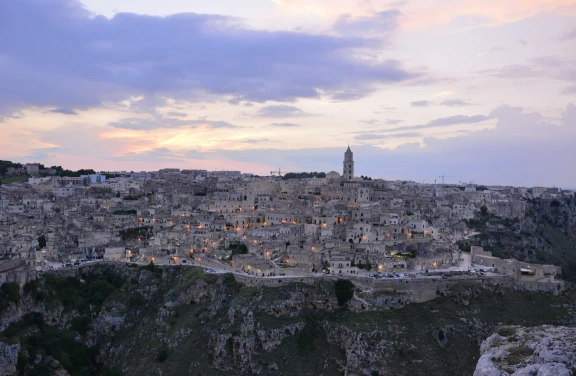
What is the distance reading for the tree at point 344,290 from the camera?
4322 cm

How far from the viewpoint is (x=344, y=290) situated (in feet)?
143

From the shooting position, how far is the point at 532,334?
17891mm

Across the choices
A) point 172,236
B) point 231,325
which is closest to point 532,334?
point 231,325

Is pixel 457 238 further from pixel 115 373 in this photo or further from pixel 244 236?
pixel 115 373

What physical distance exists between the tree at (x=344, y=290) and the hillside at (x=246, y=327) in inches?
18.3

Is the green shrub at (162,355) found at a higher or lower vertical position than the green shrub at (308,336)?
lower

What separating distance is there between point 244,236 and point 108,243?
16.6 meters

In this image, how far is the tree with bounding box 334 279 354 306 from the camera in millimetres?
43219

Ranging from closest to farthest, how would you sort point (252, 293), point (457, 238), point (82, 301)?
point (252, 293) → point (82, 301) → point (457, 238)

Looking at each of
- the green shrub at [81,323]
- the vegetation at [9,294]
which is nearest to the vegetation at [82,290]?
the green shrub at [81,323]

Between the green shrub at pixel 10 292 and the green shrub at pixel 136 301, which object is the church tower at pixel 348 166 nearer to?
the green shrub at pixel 136 301

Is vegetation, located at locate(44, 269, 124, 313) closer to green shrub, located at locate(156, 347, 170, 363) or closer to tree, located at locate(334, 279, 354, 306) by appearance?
green shrub, located at locate(156, 347, 170, 363)

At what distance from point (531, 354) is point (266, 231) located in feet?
138

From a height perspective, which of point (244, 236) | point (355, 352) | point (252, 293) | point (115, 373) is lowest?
point (115, 373)
